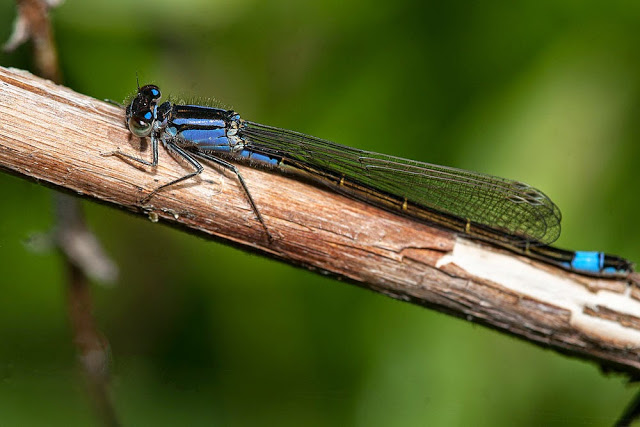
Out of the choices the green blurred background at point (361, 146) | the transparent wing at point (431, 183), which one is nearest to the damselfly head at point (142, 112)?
the green blurred background at point (361, 146)

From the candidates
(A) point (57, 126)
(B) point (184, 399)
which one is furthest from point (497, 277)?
(A) point (57, 126)

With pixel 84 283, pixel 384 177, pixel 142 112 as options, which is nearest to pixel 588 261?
pixel 384 177

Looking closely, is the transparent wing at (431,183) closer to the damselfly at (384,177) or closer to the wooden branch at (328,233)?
the damselfly at (384,177)

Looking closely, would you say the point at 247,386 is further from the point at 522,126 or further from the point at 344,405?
the point at 522,126

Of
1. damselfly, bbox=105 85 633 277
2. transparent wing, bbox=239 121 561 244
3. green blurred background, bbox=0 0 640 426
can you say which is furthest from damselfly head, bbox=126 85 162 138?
transparent wing, bbox=239 121 561 244

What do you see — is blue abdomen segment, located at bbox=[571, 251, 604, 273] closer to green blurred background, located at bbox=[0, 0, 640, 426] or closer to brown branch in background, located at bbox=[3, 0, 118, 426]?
green blurred background, located at bbox=[0, 0, 640, 426]

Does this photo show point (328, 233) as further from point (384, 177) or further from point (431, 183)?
point (431, 183)
